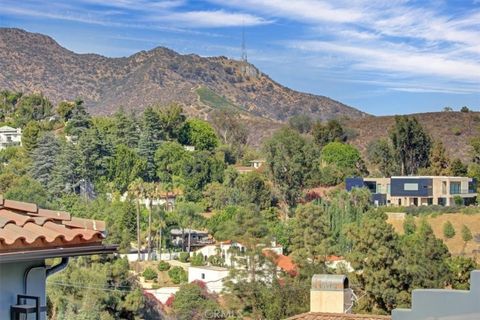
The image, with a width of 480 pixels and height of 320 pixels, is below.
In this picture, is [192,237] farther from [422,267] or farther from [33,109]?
[33,109]

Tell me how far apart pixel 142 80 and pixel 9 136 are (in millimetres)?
59406

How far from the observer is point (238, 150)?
54.9m

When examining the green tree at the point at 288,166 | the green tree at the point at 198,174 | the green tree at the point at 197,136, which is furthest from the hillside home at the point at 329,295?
the green tree at the point at 197,136

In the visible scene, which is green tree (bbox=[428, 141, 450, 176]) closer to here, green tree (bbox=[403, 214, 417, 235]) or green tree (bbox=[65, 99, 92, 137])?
green tree (bbox=[403, 214, 417, 235])

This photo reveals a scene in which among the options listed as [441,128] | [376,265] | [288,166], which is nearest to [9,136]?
[288,166]

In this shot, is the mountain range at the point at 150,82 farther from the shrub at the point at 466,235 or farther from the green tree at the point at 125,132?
the shrub at the point at 466,235

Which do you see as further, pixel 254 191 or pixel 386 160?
pixel 386 160

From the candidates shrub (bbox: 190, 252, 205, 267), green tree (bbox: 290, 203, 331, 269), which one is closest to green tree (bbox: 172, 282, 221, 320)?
green tree (bbox: 290, 203, 331, 269)

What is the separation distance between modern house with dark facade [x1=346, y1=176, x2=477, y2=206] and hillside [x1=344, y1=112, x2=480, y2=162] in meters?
20.8

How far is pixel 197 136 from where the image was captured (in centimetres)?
5116

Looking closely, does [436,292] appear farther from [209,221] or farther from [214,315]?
[209,221]

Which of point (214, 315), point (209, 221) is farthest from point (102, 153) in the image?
point (214, 315)

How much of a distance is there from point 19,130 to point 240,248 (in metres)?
27.9

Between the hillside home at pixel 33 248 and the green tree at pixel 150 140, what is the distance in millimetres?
40552
